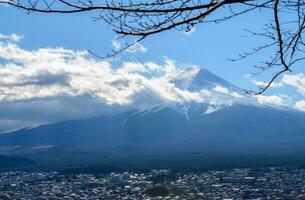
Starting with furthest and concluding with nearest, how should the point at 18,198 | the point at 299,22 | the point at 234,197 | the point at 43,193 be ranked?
the point at 43,193 < the point at 18,198 < the point at 234,197 < the point at 299,22

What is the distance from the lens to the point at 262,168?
14275cm

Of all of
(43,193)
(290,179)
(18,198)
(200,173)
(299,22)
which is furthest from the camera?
(200,173)

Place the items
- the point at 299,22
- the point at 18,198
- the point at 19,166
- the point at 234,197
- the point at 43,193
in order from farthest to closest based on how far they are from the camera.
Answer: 1. the point at 19,166
2. the point at 43,193
3. the point at 18,198
4. the point at 234,197
5. the point at 299,22

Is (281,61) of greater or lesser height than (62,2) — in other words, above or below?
below

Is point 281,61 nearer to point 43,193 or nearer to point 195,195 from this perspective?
point 195,195

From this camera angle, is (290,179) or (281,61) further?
(290,179)

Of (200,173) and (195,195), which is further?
(200,173)

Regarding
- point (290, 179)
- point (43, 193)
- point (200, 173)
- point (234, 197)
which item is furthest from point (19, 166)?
point (234, 197)

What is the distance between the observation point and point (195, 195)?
3433 inches

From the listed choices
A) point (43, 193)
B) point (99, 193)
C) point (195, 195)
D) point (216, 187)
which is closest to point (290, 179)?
point (216, 187)

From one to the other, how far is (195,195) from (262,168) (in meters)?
60.1

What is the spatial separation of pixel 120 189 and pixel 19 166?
106375 mm

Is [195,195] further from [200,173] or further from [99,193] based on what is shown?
[200,173]

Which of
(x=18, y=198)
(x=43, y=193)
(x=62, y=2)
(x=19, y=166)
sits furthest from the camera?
(x=19, y=166)
